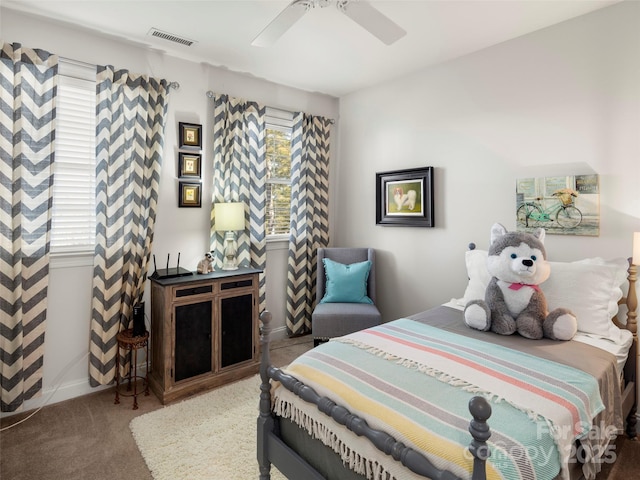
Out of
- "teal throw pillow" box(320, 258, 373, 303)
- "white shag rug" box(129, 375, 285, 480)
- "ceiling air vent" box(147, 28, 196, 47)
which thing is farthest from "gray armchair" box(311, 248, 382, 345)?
"ceiling air vent" box(147, 28, 196, 47)

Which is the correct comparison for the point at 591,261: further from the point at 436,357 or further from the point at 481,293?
the point at 436,357

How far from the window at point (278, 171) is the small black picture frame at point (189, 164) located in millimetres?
830

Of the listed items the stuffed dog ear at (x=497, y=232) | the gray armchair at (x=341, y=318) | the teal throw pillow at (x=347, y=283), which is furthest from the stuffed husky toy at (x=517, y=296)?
the teal throw pillow at (x=347, y=283)

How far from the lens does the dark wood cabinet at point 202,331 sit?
2.67 meters

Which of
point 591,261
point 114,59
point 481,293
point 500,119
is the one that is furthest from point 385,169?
point 114,59

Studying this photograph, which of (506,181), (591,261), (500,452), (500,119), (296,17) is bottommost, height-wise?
(500,452)

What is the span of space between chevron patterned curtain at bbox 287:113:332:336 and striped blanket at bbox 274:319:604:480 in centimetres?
203

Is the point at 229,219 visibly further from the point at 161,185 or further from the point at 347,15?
the point at 347,15

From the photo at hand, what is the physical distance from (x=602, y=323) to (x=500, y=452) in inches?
58.4

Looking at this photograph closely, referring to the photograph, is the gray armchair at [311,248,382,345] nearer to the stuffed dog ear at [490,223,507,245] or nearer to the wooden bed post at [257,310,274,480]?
the stuffed dog ear at [490,223,507,245]

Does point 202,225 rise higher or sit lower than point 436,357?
higher

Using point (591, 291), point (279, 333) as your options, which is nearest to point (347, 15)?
point (591, 291)

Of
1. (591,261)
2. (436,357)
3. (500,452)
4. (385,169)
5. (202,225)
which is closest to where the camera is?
(500,452)

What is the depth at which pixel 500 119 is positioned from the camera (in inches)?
116
